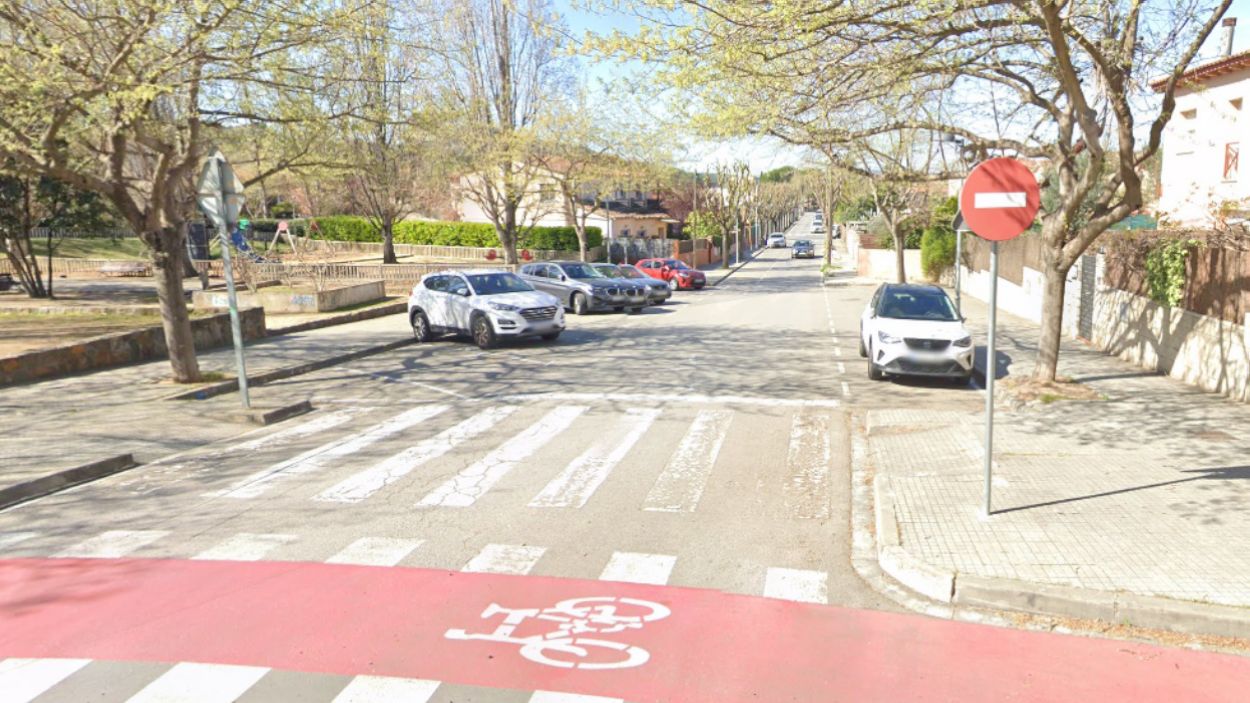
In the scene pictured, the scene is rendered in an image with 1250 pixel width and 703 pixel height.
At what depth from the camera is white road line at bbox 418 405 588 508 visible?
746cm

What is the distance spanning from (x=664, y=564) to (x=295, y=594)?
8.09ft

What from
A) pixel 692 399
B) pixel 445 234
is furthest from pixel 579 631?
pixel 445 234

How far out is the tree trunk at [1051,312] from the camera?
1152 cm

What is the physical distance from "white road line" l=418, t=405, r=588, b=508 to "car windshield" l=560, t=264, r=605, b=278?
15.4 metres

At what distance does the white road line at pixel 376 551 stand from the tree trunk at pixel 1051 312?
30.3ft

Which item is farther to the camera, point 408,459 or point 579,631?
point 408,459

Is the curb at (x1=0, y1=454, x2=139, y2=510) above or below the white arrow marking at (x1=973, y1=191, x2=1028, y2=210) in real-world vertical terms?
below

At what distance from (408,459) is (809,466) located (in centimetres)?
417

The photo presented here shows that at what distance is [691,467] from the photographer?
847 cm

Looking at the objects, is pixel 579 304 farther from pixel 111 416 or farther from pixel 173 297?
pixel 111 416

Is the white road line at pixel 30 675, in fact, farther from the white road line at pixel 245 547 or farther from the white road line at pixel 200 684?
the white road line at pixel 245 547

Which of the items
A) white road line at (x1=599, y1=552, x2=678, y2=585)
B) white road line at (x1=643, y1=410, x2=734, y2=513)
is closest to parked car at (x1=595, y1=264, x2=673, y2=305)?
white road line at (x1=643, y1=410, x2=734, y2=513)

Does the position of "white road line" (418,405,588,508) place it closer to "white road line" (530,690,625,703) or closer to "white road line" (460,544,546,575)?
"white road line" (460,544,546,575)

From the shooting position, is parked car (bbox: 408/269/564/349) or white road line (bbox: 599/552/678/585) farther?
parked car (bbox: 408/269/564/349)
